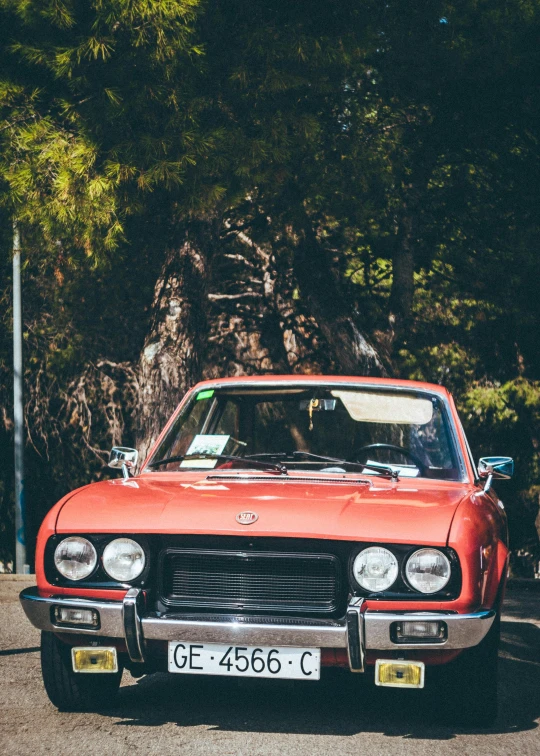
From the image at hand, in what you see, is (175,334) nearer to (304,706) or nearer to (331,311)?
(331,311)

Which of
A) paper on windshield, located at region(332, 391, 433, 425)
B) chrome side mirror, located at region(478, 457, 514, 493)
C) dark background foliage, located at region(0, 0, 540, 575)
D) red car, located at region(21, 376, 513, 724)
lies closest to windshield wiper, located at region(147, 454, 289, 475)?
red car, located at region(21, 376, 513, 724)

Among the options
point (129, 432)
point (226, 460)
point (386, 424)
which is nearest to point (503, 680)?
point (386, 424)

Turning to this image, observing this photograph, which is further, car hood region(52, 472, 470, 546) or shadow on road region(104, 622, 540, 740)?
shadow on road region(104, 622, 540, 740)

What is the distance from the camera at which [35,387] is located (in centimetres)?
1883

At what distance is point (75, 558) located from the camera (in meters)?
4.72

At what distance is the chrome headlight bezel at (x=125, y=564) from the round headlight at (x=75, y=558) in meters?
0.06

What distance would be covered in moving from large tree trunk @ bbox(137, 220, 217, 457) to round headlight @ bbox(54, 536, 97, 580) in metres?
7.04

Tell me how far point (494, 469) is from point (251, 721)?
177 centimetres

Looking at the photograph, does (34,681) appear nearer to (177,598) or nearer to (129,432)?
(177,598)

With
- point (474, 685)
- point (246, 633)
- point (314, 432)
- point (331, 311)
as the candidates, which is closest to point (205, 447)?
point (314, 432)

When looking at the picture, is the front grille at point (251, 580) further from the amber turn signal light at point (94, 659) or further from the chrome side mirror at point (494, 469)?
the chrome side mirror at point (494, 469)

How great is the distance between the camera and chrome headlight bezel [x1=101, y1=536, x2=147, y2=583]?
4656 millimetres

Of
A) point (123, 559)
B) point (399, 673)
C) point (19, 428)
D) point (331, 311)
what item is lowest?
point (19, 428)

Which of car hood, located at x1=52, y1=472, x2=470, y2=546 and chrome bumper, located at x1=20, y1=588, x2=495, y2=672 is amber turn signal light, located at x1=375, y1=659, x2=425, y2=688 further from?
car hood, located at x1=52, y1=472, x2=470, y2=546
